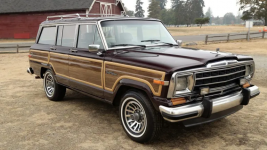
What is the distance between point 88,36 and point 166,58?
79.3 inches

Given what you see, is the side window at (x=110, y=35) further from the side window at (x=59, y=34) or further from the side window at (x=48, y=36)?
the side window at (x=48, y=36)

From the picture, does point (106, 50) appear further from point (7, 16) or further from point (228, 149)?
point (7, 16)

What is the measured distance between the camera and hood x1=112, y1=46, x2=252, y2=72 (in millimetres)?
3590

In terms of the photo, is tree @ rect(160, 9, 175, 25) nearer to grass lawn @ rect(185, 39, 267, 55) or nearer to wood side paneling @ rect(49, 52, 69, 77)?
grass lawn @ rect(185, 39, 267, 55)

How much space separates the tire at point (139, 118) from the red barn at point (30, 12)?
88.9 feet

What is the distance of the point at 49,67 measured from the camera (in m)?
6.36

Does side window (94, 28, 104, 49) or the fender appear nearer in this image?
the fender

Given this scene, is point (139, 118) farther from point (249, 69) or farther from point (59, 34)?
point (59, 34)

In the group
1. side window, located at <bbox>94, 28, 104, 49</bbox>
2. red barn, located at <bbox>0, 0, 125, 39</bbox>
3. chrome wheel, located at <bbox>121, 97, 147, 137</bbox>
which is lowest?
chrome wheel, located at <bbox>121, 97, 147, 137</bbox>

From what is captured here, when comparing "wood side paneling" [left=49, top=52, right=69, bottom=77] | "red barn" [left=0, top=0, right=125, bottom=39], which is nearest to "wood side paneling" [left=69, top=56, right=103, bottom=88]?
"wood side paneling" [left=49, top=52, right=69, bottom=77]

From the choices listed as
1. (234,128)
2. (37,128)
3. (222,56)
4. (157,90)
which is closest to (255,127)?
(234,128)

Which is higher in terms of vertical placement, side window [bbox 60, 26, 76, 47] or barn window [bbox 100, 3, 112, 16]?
barn window [bbox 100, 3, 112, 16]

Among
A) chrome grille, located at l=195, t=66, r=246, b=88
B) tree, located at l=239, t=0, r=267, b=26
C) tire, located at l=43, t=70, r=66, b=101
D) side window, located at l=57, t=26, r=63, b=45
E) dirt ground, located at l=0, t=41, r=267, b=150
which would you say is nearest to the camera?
chrome grille, located at l=195, t=66, r=246, b=88

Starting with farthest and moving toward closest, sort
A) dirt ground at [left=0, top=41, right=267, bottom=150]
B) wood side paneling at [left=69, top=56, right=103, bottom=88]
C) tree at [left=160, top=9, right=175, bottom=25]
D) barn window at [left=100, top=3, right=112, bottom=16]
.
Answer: tree at [left=160, top=9, right=175, bottom=25], barn window at [left=100, top=3, right=112, bottom=16], wood side paneling at [left=69, top=56, right=103, bottom=88], dirt ground at [left=0, top=41, right=267, bottom=150]
